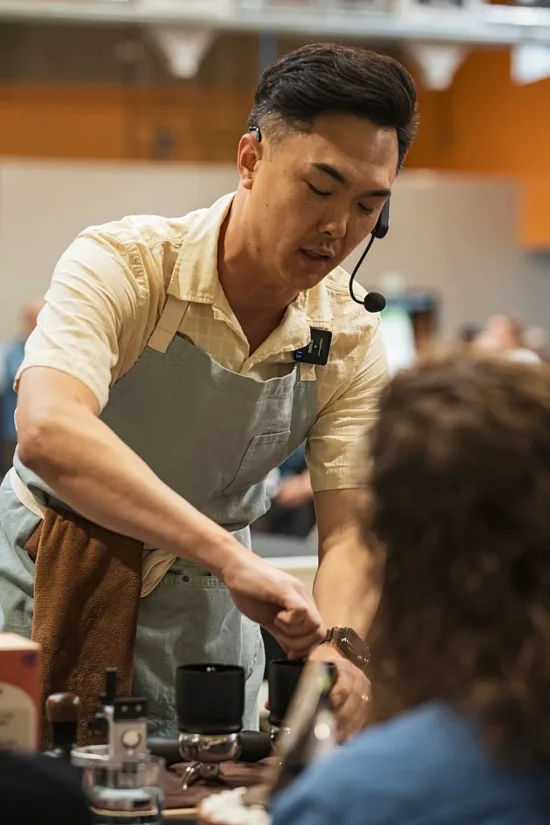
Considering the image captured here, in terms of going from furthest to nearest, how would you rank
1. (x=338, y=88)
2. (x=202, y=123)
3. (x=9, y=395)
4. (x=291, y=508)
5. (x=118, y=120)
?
1. (x=118, y=120)
2. (x=202, y=123)
3. (x=9, y=395)
4. (x=291, y=508)
5. (x=338, y=88)

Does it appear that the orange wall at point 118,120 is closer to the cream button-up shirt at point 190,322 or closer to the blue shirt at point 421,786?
the cream button-up shirt at point 190,322

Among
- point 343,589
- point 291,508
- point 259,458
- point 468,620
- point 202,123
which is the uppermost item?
point 468,620

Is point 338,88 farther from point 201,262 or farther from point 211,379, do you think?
point 211,379

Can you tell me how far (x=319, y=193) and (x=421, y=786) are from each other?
3.44 ft

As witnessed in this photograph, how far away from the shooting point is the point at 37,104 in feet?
36.4

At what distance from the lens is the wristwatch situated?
161 cm

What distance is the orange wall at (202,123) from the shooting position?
1063 cm

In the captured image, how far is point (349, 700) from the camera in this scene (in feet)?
4.65

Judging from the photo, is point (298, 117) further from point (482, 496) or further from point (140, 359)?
point (482, 496)

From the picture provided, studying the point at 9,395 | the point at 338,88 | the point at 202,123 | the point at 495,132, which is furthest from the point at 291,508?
the point at 495,132

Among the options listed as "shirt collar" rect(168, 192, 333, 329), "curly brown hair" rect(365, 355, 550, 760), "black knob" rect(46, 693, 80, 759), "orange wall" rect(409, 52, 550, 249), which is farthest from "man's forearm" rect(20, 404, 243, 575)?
"orange wall" rect(409, 52, 550, 249)

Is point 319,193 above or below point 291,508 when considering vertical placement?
above

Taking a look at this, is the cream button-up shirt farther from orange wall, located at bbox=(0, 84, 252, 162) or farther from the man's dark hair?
orange wall, located at bbox=(0, 84, 252, 162)

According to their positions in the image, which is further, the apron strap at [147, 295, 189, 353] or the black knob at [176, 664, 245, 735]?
the apron strap at [147, 295, 189, 353]
